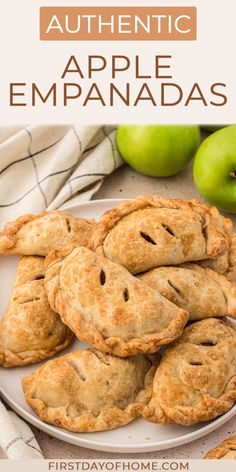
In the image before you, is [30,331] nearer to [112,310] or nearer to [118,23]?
[112,310]

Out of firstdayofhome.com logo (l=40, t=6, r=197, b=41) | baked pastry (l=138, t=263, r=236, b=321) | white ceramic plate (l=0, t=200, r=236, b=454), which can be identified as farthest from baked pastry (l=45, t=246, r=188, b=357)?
firstdayofhome.com logo (l=40, t=6, r=197, b=41)

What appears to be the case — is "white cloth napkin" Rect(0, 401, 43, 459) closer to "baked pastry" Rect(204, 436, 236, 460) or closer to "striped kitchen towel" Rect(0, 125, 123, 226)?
"baked pastry" Rect(204, 436, 236, 460)

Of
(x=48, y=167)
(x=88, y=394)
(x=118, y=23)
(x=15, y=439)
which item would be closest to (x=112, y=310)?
(x=88, y=394)

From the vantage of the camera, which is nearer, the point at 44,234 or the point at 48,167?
the point at 44,234

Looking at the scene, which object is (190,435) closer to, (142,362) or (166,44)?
(142,362)

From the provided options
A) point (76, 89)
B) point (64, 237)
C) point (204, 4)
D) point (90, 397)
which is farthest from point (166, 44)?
point (90, 397)

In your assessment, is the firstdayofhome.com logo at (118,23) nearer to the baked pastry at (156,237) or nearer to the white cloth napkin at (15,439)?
the baked pastry at (156,237)

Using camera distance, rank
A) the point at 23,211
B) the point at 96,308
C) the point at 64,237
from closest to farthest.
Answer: the point at 96,308
the point at 64,237
the point at 23,211

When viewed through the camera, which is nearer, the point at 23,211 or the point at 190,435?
the point at 190,435
